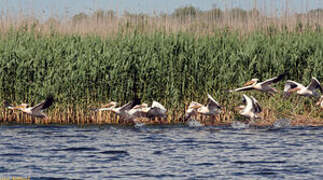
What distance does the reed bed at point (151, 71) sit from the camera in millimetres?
19891

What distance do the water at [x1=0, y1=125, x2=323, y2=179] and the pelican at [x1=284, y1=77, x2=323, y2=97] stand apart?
0.92m

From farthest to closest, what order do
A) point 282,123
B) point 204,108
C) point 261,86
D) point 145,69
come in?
point 145,69 < point 282,123 < point 261,86 < point 204,108

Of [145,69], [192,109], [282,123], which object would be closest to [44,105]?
[145,69]

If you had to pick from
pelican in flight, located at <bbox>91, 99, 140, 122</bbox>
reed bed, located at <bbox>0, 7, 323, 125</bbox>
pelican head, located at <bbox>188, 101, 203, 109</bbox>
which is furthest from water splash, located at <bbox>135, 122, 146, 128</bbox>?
pelican head, located at <bbox>188, 101, 203, 109</bbox>

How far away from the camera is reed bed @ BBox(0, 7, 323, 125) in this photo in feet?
65.3

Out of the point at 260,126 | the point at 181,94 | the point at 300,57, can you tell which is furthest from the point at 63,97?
the point at 300,57

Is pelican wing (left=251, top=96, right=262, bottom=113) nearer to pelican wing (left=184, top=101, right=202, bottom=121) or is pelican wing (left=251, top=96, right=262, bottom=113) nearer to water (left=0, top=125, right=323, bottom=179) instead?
water (left=0, top=125, right=323, bottom=179)

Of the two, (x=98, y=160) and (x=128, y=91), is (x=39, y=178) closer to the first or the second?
(x=98, y=160)

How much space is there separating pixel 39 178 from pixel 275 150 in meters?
5.48

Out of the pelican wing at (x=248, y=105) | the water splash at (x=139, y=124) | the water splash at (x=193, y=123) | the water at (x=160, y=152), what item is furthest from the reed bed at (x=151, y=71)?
the pelican wing at (x=248, y=105)

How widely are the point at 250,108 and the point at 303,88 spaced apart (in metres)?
1.41

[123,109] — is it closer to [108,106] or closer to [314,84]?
[108,106]

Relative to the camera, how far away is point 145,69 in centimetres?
2031

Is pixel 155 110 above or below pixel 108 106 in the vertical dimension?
below
